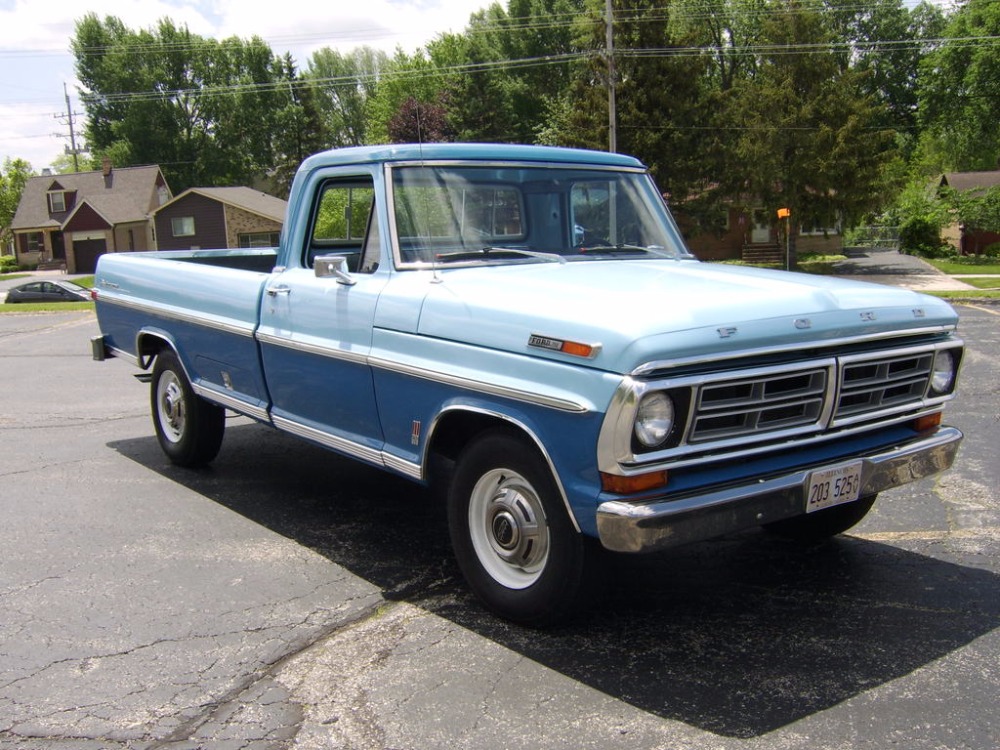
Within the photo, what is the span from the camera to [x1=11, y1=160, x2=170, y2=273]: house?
2557 inches

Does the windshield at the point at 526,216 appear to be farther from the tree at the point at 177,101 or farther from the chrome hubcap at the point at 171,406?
the tree at the point at 177,101

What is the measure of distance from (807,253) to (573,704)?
47.2m

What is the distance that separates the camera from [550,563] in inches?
156

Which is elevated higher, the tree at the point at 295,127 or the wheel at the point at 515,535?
the tree at the point at 295,127

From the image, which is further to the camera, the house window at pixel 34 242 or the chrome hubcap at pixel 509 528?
the house window at pixel 34 242

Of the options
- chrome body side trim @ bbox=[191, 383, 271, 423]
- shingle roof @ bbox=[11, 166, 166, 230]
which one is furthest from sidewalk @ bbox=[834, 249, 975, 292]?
shingle roof @ bbox=[11, 166, 166, 230]

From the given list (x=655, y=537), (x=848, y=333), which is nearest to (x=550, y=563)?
(x=655, y=537)

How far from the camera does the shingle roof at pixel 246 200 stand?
2251 inches

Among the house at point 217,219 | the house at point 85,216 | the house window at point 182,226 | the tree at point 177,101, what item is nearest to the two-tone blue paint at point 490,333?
the house at point 217,219

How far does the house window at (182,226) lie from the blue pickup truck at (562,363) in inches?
2234

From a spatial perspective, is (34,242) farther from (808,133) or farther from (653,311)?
(653,311)

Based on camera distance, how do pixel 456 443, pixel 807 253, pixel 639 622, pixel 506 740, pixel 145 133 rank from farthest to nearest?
pixel 145 133 → pixel 807 253 → pixel 456 443 → pixel 639 622 → pixel 506 740

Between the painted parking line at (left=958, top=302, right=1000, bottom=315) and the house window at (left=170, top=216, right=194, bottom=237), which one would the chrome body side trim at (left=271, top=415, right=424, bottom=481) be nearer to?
the painted parking line at (left=958, top=302, right=1000, bottom=315)

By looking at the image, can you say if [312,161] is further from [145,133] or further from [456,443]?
[145,133]
